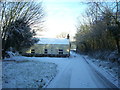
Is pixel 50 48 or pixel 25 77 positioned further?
pixel 50 48

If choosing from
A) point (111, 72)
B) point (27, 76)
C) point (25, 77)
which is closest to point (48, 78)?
point (27, 76)

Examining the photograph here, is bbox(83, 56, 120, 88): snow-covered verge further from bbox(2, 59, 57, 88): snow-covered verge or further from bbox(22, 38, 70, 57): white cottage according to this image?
bbox(22, 38, 70, 57): white cottage

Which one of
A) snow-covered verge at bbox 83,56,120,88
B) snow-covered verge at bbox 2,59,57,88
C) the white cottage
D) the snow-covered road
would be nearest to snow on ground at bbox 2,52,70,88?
snow-covered verge at bbox 2,59,57,88

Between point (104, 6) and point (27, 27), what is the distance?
12198mm

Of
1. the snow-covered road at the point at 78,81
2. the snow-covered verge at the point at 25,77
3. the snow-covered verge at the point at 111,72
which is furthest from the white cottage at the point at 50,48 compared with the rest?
the snow-covered road at the point at 78,81

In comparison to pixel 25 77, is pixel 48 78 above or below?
below

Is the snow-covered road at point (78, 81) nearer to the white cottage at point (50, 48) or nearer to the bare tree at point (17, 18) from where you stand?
the bare tree at point (17, 18)

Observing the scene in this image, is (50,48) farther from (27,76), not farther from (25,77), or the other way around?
(25,77)

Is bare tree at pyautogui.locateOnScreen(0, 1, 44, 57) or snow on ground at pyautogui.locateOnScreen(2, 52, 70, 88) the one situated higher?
bare tree at pyautogui.locateOnScreen(0, 1, 44, 57)

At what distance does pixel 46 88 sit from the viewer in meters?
7.86

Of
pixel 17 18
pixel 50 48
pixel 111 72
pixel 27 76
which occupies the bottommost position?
pixel 111 72

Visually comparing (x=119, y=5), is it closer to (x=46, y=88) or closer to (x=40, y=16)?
(x=40, y=16)

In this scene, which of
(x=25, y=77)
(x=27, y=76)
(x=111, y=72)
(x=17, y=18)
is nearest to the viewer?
(x=25, y=77)

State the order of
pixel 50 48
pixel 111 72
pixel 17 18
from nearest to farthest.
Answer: pixel 111 72 → pixel 17 18 → pixel 50 48
